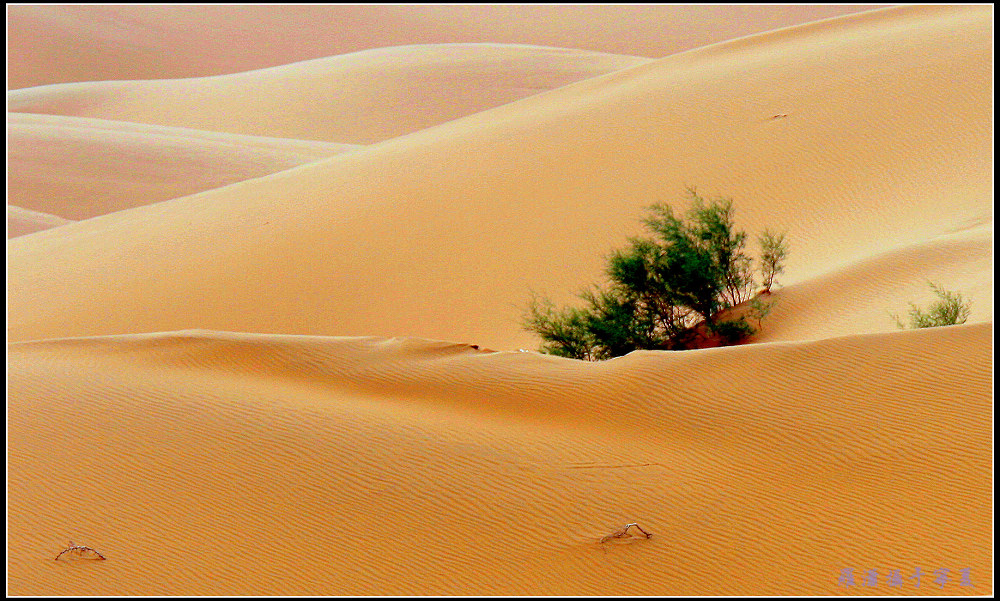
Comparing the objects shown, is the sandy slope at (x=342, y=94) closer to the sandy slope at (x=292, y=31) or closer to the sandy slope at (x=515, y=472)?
the sandy slope at (x=292, y=31)

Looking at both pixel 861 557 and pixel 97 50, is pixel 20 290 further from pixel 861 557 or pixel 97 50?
pixel 97 50

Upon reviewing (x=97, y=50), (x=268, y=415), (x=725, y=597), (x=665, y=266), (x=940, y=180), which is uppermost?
(x=97, y=50)

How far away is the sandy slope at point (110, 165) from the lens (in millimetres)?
28125

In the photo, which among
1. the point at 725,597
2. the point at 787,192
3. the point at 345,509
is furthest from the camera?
the point at 787,192

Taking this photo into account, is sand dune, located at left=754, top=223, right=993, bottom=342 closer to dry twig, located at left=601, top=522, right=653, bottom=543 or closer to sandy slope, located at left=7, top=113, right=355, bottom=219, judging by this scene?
dry twig, located at left=601, top=522, right=653, bottom=543

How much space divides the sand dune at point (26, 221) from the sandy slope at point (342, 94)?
20.7 meters

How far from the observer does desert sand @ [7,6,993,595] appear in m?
5.09

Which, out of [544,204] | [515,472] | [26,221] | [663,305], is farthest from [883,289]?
[26,221]

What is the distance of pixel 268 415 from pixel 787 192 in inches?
382

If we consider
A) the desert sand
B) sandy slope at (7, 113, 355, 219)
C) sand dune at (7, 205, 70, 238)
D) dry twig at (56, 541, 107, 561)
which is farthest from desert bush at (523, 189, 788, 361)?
sandy slope at (7, 113, 355, 219)

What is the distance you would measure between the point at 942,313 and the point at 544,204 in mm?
8301

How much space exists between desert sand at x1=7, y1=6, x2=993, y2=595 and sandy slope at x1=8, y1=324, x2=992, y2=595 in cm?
2

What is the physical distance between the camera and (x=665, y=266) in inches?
396

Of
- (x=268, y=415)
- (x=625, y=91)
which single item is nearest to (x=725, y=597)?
(x=268, y=415)
